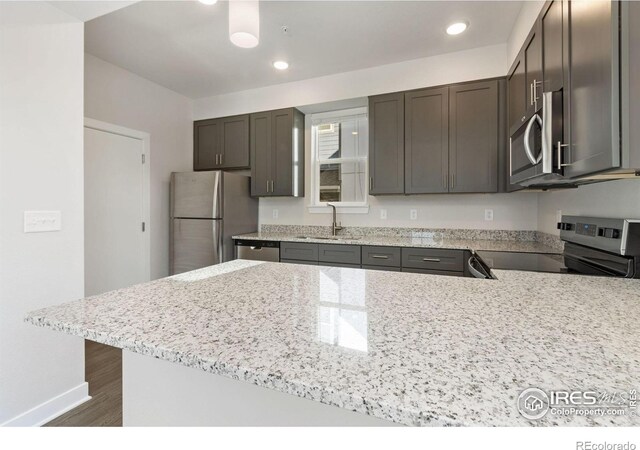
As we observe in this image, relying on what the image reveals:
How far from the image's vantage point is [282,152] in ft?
11.7

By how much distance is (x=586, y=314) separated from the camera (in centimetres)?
77

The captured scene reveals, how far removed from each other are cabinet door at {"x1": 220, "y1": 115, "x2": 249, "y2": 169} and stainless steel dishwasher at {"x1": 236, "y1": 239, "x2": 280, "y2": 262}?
100 cm

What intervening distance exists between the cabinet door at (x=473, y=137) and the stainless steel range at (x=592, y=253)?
980 mm

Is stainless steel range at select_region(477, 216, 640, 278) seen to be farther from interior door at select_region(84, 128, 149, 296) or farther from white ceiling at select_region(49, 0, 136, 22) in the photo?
interior door at select_region(84, 128, 149, 296)

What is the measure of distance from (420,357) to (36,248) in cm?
219

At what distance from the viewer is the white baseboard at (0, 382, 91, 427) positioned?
5.61 feet

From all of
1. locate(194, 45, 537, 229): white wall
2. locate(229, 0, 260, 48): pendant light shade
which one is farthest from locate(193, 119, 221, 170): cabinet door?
locate(229, 0, 260, 48): pendant light shade

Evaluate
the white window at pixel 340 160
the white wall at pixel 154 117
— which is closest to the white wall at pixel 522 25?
the white window at pixel 340 160

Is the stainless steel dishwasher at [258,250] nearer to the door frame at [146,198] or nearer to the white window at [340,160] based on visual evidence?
the white window at [340,160]

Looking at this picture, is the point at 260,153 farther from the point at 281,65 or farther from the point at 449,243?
the point at 449,243

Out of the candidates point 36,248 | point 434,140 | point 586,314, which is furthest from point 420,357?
point 434,140

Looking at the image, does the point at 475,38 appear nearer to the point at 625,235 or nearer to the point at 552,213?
the point at 552,213

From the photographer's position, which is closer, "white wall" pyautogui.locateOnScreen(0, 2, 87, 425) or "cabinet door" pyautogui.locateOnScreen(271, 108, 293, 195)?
"white wall" pyautogui.locateOnScreen(0, 2, 87, 425)

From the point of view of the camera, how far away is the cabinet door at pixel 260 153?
3.63 meters
